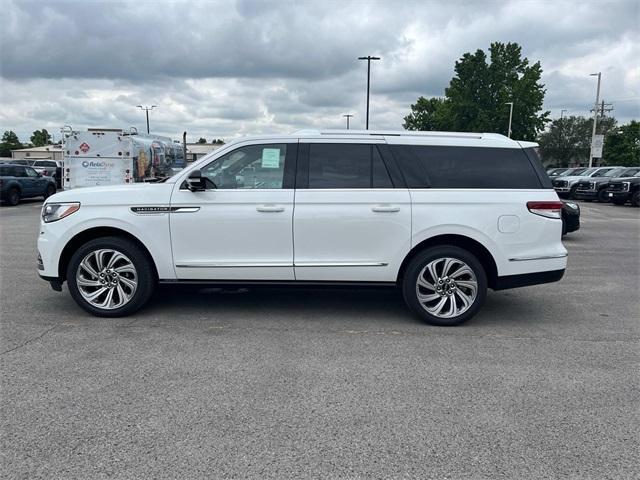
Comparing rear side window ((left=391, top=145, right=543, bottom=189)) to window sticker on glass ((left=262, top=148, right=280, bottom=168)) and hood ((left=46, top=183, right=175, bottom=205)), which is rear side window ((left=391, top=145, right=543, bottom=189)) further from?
hood ((left=46, top=183, right=175, bottom=205))

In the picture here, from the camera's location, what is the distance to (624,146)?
66.4 meters

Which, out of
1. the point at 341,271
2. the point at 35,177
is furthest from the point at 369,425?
the point at 35,177

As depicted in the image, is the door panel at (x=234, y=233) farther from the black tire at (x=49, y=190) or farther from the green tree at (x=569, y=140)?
the green tree at (x=569, y=140)

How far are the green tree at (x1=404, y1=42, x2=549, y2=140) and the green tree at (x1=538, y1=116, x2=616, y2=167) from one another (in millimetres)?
31939

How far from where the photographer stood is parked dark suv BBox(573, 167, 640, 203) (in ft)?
78.4

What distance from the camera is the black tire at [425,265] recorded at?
5.30m

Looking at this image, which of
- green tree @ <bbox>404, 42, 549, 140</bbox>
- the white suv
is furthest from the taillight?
green tree @ <bbox>404, 42, 549, 140</bbox>

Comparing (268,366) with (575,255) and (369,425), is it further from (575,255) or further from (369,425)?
(575,255)

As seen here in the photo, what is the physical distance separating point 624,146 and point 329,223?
72.7 meters

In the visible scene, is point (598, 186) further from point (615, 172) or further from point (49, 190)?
point (49, 190)

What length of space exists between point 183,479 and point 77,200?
3.60m

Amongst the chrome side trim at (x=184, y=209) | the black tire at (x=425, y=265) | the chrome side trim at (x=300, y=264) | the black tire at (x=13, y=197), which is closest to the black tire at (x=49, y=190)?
the black tire at (x=13, y=197)

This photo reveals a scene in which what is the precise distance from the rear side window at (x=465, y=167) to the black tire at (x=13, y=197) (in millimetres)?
18864

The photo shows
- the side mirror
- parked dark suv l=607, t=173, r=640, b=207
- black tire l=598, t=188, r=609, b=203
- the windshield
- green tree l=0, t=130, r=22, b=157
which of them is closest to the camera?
the side mirror
